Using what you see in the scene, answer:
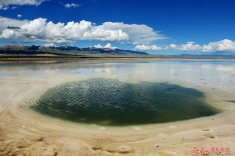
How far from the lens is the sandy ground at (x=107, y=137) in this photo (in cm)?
926

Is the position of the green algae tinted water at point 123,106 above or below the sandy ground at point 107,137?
above

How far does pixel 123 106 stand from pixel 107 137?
6.26m

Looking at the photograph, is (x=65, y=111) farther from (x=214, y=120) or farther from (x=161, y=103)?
(x=214, y=120)

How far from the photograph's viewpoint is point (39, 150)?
9.16 meters

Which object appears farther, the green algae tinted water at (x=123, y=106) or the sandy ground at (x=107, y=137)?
the green algae tinted water at (x=123, y=106)

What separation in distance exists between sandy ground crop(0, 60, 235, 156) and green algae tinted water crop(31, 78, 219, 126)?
1087mm

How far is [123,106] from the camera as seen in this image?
16.9m

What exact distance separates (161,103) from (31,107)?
11560mm

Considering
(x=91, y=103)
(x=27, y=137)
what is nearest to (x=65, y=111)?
(x=91, y=103)

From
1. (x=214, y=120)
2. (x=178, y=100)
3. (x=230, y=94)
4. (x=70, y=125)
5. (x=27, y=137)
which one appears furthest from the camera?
(x=230, y=94)

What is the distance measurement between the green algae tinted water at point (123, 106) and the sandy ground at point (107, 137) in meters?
1.09

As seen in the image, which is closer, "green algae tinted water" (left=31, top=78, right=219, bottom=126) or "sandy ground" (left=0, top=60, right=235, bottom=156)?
"sandy ground" (left=0, top=60, right=235, bottom=156)

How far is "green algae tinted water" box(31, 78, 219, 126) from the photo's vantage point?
14062mm

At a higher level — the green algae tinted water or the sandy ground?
the green algae tinted water
